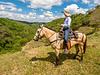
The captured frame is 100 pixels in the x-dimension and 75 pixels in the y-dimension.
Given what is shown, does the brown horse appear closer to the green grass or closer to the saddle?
the saddle

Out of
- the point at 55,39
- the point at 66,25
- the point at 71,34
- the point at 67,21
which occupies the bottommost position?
the point at 55,39

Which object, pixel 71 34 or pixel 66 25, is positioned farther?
pixel 71 34

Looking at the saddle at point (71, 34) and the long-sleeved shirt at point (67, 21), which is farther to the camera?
the saddle at point (71, 34)

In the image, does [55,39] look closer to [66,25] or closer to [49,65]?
[66,25]

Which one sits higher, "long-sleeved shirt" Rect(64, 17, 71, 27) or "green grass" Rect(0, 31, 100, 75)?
"long-sleeved shirt" Rect(64, 17, 71, 27)

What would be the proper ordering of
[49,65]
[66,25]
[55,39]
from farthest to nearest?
[49,65], [55,39], [66,25]

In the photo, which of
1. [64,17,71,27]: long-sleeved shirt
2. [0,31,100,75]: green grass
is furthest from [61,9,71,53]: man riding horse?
[0,31,100,75]: green grass

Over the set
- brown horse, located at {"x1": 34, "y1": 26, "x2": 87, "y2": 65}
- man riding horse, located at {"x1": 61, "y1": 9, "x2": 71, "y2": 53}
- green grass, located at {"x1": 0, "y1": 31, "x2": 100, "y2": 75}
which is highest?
man riding horse, located at {"x1": 61, "y1": 9, "x2": 71, "y2": 53}

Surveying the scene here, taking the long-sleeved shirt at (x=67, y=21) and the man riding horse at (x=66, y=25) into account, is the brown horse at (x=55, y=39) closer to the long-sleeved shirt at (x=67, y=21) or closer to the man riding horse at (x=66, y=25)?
the man riding horse at (x=66, y=25)

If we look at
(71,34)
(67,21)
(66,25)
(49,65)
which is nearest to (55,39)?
(71,34)

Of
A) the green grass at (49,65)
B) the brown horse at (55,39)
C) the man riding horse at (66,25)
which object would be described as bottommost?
the green grass at (49,65)

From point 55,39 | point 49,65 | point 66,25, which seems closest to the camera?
point 66,25

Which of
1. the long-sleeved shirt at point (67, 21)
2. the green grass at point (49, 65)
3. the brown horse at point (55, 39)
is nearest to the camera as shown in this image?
the long-sleeved shirt at point (67, 21)

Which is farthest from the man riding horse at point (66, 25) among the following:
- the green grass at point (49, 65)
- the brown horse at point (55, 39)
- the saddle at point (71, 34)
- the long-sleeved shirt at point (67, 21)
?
the green grass at point (49, 65)
